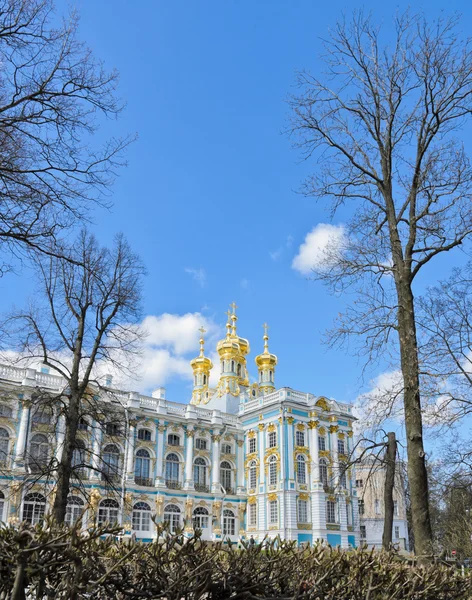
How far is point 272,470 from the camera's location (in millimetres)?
42625

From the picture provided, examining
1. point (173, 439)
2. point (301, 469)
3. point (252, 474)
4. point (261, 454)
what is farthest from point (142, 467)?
point (301, 469)

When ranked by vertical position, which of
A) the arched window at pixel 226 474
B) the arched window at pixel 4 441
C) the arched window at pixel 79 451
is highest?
the arched window at pixel 4 441

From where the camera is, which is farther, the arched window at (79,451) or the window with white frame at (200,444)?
the window with white frame at (200,444)

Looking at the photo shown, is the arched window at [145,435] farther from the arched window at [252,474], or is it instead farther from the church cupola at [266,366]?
the church cupola at [266,366]

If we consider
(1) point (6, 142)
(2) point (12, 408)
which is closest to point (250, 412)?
(2) point (12, 408)

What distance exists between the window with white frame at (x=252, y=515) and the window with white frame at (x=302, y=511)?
12.4 feet

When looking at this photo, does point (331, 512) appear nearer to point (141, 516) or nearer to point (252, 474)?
point (252, 474)

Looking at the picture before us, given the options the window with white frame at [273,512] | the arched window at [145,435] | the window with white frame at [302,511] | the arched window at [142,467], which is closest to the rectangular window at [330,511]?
the window with white frame at [302,511]

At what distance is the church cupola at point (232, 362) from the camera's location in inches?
2184

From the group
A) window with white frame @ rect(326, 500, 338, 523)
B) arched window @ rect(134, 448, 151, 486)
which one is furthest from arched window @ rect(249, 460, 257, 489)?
arched window @ rect(134, 448, 151, 486)

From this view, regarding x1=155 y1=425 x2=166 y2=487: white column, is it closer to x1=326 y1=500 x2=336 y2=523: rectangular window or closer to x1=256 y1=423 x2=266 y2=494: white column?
x1=256 y1=423 x2=266 y2=494: white column

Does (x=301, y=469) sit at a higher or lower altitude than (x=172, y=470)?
higher

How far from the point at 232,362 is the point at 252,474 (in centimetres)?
1466

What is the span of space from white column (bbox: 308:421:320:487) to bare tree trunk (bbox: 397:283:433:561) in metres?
34.0
